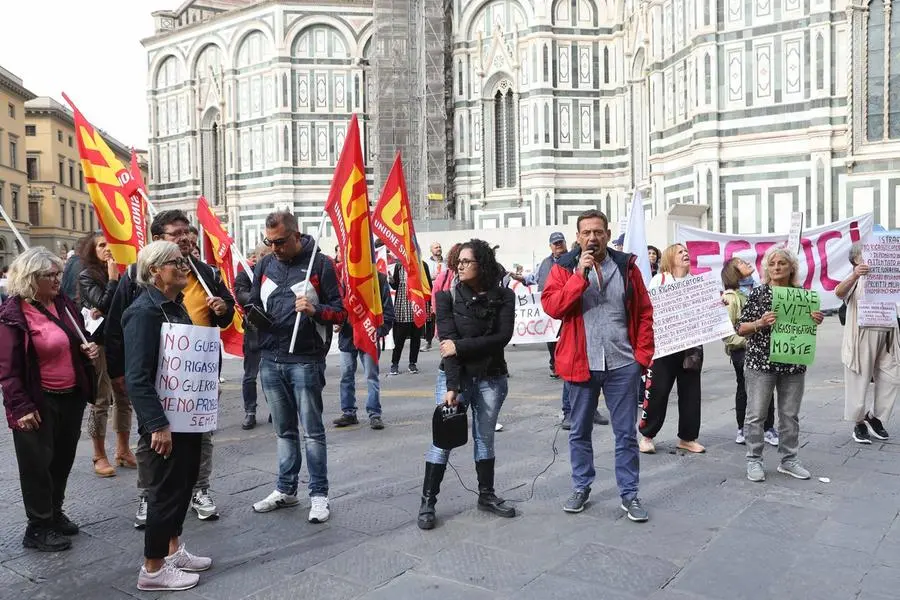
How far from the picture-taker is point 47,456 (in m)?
4.38

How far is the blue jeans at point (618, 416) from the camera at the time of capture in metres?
4.69

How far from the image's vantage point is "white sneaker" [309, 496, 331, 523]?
4.66 m

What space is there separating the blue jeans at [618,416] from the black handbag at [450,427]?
2.47ft

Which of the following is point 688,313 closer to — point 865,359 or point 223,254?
point 865,359

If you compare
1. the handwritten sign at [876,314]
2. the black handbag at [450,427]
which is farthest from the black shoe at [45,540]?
the handwritten sign at [876,314]

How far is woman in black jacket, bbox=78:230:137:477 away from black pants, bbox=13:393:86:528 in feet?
3.81

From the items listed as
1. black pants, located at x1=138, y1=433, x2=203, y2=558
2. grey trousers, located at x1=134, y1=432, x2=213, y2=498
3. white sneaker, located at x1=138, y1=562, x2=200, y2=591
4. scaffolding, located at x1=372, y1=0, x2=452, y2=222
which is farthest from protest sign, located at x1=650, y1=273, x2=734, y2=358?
scaffolding, located at x1=372, y1=0, x2=452, y2=222

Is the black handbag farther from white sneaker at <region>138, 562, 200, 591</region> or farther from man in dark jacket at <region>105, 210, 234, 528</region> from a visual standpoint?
white sneaker at <region>138, 562, 200, 591</region>

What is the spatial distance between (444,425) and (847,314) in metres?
4.00

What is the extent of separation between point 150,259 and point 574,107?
28.0 m

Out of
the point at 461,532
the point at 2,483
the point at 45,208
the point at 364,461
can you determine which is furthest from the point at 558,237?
the point at 45,208

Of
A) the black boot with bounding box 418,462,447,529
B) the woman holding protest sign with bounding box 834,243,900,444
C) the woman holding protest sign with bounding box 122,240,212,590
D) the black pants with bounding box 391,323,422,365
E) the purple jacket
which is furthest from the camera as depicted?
the black pants with bounding box 391,323,422,365

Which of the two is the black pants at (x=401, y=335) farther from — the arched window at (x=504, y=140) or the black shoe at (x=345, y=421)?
the arched window at (x=504, y=140)

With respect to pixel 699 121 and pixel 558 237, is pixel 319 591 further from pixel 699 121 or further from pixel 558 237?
pixel 699 121
